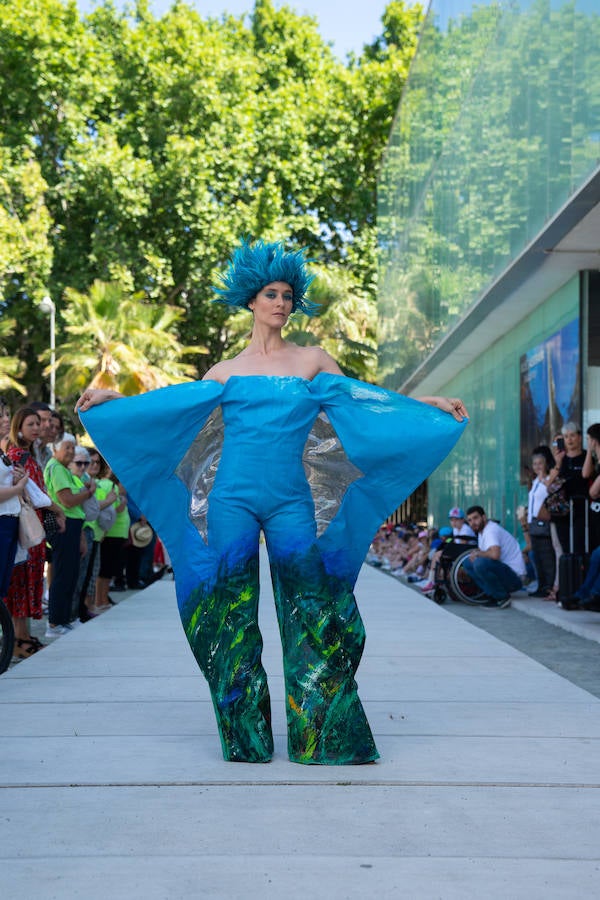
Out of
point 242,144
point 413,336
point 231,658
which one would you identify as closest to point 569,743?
point 231,658

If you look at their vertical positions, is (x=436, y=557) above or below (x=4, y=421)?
below

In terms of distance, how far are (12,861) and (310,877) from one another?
2.54 feet

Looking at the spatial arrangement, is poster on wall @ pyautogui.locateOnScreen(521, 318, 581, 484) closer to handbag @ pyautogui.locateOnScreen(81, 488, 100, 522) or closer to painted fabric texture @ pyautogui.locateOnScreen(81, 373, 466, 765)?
handbag @ pyautogui.locateOnScreen(81, 488, 100, 522)

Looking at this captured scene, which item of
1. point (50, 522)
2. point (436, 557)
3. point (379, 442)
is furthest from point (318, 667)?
point (436, 557)

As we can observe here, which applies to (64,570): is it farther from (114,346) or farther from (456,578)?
(114,346)

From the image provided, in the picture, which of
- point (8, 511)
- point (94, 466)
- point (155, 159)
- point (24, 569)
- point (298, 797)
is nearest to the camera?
point (298, 797)

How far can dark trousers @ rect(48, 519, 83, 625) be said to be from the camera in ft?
31.2

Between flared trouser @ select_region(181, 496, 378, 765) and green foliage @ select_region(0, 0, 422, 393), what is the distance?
1171 inches

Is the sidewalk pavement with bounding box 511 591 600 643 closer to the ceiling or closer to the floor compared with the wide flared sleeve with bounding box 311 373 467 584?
closer to the floor

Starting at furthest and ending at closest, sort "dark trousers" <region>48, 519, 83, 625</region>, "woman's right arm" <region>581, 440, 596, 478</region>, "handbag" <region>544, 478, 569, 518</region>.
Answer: "handbag" <region>544, 478, 569, 518</region>
"woman's right arm" <region>581, 440, 596, 478</region>
"dark trousers" <region>48, 519, 83, 625</region>

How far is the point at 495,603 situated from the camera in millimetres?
12789

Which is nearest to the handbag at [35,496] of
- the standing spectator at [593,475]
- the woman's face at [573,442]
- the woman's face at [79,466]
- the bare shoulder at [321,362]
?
the woman's face at [79,466]

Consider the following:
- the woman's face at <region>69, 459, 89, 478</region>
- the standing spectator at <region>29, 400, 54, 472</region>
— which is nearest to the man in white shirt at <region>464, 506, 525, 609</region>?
the woman's face at <region>69, 459, 89, 478</region>

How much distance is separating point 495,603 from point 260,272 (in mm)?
8526
